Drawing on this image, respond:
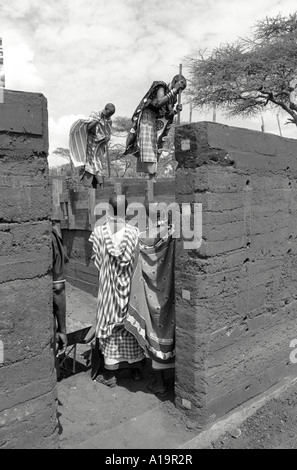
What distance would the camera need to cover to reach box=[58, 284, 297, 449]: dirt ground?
3748 millimetres

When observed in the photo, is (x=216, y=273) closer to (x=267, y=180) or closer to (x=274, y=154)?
(x=267, y=180)

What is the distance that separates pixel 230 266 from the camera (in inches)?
156

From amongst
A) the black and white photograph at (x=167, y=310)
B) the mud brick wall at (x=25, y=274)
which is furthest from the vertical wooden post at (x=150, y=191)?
the mud brick wall at (x=25, y=274)

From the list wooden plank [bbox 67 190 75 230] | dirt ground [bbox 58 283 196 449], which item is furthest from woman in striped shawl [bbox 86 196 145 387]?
wooden plank [bbox 67 190 75 230]

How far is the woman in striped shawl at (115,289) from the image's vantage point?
14.6ft

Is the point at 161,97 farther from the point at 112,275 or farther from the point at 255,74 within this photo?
the point at 255,74

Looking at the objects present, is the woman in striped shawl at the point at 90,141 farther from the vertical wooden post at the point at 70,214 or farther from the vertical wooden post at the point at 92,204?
the vertical wooden post at the point at 70,214

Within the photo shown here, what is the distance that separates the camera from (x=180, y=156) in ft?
12.5

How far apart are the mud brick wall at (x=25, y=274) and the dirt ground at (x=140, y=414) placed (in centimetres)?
82

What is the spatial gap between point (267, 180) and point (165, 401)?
2.46 m

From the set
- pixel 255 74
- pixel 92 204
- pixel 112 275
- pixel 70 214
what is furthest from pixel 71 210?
pixel 255 74

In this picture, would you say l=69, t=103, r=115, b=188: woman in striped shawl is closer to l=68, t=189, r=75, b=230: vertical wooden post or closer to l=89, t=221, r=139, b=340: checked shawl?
l=68, t=189, r=75, b=230: vertical wooden post

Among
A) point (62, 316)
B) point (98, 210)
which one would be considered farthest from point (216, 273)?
point (98, 210)

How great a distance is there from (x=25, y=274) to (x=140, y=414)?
2026 millimetres
